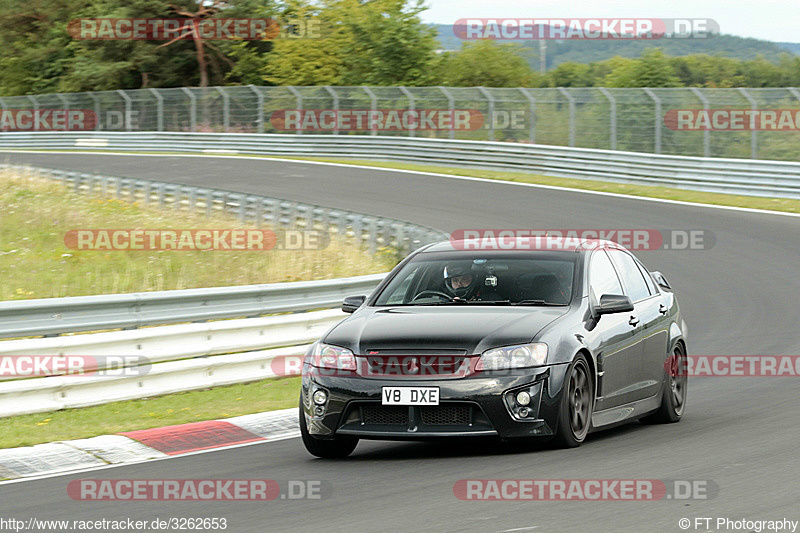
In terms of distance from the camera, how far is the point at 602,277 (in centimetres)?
896

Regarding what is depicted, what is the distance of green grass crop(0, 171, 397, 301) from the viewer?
60.1 ft

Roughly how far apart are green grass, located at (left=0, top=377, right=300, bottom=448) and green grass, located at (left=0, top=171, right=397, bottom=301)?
6.60 metres

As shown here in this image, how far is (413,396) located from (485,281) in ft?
4.57

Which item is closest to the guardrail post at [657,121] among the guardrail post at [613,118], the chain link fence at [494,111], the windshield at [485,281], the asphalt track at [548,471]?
the chain link fence at [494,111]

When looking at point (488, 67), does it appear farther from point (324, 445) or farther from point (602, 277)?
point (324, 445)

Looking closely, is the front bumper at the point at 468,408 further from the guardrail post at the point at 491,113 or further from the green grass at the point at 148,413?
the guardrail post at the point at 491,113

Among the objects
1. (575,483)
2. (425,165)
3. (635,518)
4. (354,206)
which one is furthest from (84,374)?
(425,165)

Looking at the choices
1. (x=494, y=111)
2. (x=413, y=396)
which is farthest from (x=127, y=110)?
(x=413, y=396)

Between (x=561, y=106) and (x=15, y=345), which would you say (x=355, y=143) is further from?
(x=15, y=345)

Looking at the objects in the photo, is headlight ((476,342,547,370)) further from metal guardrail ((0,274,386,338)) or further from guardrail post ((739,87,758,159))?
guardrail post ((739,87,758,159))

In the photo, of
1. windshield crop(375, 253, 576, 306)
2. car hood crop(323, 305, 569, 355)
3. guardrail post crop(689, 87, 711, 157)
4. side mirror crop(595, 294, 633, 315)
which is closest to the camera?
car hood crop(323, 305, 569, 355)

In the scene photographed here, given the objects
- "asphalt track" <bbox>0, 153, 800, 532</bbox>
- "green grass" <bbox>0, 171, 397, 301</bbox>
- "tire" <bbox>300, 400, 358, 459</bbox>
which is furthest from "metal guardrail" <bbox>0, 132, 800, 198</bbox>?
"tire" <bbox>300, 400, 358, 459</bbox>

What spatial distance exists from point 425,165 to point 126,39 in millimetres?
28662

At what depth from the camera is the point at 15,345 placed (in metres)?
9.96
